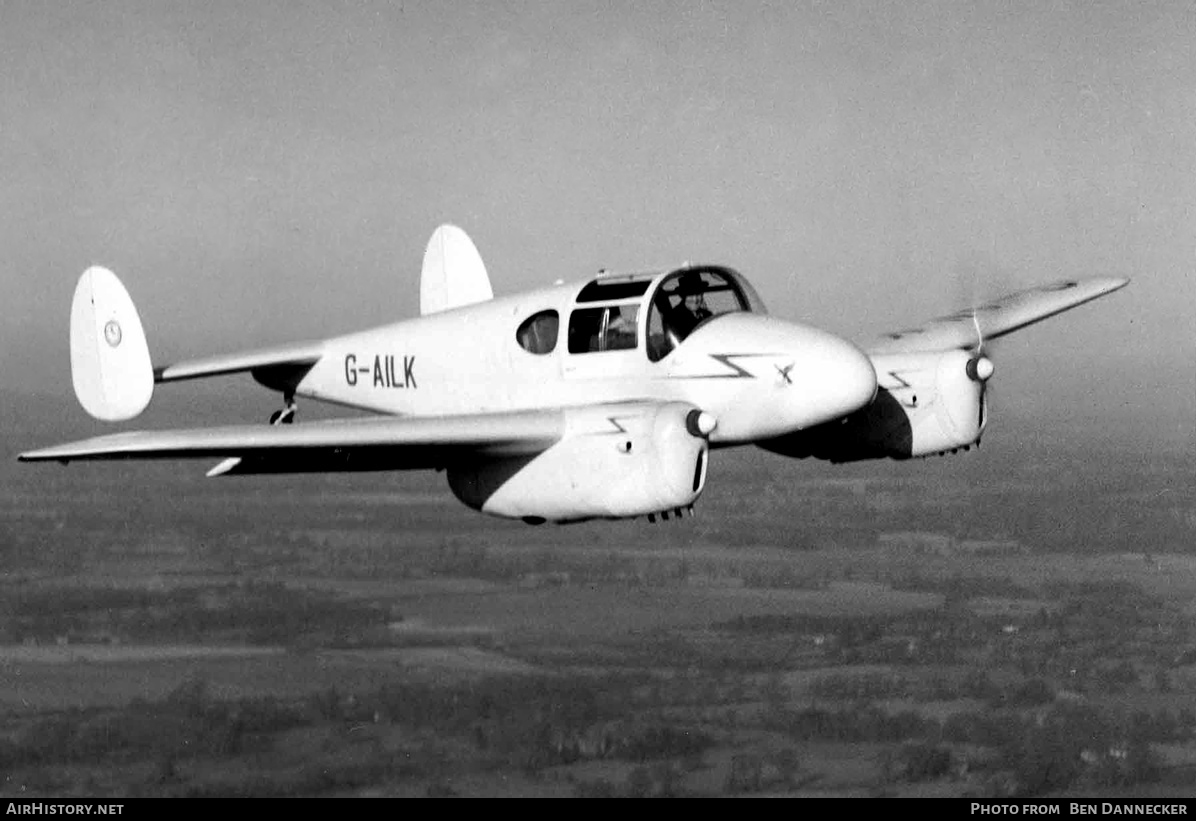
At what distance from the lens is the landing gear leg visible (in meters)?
22.1

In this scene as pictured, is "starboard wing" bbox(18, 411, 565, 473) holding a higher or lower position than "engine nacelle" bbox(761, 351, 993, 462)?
higher

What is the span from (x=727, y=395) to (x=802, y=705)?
329 feet

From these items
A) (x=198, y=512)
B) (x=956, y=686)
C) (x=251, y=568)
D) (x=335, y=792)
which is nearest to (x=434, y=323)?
(x=335, y=792)

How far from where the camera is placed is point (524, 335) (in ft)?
63.6

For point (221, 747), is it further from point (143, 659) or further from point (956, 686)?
point (956, 686)

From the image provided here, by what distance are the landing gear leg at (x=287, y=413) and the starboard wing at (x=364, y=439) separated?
12.7ft

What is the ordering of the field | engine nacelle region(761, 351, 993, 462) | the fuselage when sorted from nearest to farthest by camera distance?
the fuselage < engine nacelle region(761, 351, 993, 462) < the field

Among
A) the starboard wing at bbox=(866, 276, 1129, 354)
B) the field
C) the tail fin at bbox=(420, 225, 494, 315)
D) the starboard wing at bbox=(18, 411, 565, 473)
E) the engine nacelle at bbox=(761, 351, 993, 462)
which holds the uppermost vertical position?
the tail fin at bbox=(420, 225, 494, 315)

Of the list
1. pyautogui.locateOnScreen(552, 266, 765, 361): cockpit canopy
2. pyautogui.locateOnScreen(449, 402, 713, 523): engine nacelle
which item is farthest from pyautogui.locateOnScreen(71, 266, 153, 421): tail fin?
pyautogui.locateOnScreen(449, 402, 713, 523): engine nacelle

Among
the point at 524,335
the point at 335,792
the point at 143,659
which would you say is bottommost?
the point at 335,792

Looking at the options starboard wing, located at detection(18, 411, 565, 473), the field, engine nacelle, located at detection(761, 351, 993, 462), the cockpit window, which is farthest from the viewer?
the field

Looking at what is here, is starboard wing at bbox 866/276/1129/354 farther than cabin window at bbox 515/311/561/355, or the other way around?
starboard wing at bbox 866/276/1129/354

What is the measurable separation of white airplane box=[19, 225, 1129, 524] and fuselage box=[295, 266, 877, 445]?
25 millimetres

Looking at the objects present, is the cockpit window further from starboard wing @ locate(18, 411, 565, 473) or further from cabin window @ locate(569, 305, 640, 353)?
starboard wing @ locate(18, 411, 565, 473)
